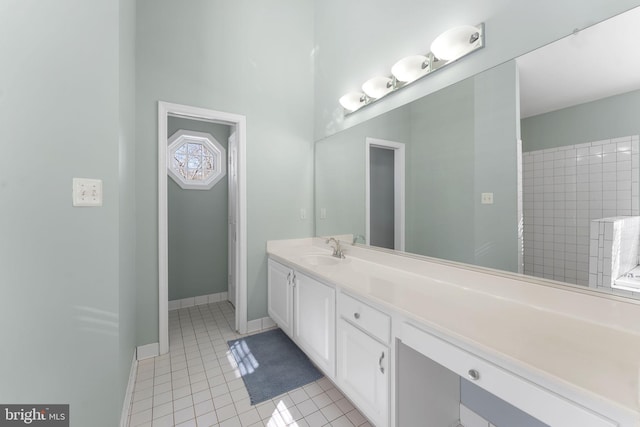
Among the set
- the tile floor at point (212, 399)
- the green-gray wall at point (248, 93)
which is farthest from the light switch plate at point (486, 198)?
the green-gray wall at point (248, 93)

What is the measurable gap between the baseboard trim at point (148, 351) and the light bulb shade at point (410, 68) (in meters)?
2.80

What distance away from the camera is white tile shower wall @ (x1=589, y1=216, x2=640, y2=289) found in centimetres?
92

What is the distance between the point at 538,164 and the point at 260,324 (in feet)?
8.18

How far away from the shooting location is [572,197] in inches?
42.1

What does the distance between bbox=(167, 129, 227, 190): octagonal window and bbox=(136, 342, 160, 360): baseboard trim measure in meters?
1.81

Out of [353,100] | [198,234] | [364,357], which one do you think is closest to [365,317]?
[364,357]

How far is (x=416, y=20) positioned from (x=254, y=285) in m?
2.49

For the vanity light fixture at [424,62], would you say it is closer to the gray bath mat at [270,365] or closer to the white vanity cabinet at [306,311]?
the white vanity cabinet at [306,311]

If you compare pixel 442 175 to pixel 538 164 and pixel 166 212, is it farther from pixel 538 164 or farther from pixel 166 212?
pixel 166 212

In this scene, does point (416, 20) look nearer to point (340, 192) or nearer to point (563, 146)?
point (563, 146)

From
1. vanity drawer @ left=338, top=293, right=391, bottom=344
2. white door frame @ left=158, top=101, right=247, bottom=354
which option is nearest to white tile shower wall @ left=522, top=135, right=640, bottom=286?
vanity drawer @ left=338, top=293, right=391, bottom=344

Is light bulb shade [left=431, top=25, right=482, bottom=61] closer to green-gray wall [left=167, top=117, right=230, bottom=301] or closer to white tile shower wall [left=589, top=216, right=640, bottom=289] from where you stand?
white tile shower wall [left=589, top=216, right=640, bottom=289]

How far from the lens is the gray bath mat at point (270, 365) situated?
174 cm

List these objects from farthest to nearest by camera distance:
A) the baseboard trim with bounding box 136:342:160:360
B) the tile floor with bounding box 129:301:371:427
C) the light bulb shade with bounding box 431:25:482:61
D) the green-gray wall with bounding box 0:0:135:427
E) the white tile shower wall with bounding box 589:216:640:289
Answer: the baseboard trim with bounding box 136:342:160:360 < the tile floor with bounding box 129:301:371:427 < the light bulb shade with bounding box 431:25:482:61 < the green-gray wall with bounding box 0:0:135:427 < the white tile shower wall with bounding box 589:216:640:289
